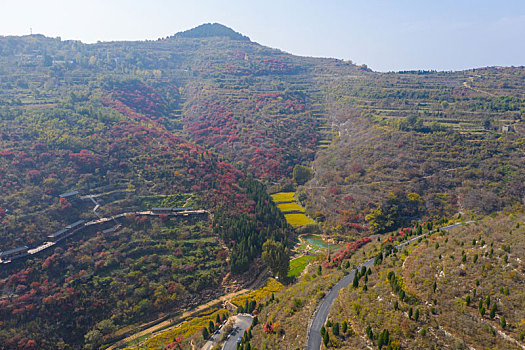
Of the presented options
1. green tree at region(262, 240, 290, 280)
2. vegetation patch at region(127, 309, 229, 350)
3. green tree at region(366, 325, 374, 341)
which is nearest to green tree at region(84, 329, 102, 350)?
vegetation patch at region(127, 309, 229, 350)

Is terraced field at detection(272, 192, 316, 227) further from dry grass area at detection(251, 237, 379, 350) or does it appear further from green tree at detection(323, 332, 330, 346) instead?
green tree at detection(323, 332, 330, 346)

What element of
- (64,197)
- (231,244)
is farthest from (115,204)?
(231,244)

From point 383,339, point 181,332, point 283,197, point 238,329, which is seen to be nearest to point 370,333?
point 383,339

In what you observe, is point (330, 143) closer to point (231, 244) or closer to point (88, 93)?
point (231, 244)

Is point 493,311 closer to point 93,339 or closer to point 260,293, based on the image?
point 260,293

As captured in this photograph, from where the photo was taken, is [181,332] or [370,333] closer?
[370,333]

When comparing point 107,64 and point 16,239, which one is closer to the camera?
point 16,239
